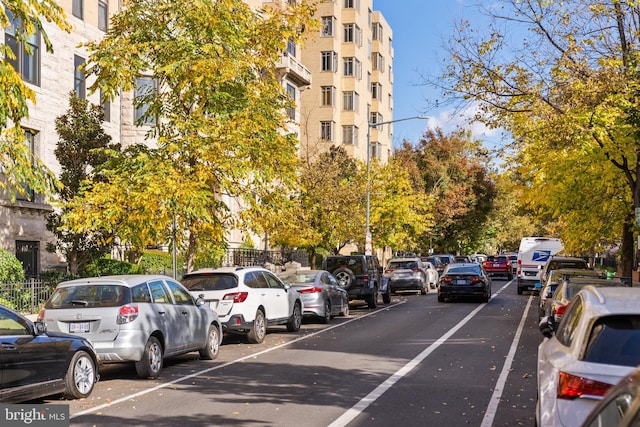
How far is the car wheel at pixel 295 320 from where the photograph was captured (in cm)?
1961

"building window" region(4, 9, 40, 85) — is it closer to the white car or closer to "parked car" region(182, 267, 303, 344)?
"parked car" region(182, 267, 303, 344)

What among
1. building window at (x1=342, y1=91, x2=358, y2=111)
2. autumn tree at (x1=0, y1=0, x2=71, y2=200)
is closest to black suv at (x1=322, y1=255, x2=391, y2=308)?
autumn tree at (x1=0, y1=0, x2=71, y2=200)

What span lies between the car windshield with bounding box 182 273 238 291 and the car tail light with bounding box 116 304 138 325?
15.8ft

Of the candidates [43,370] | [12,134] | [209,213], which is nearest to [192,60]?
[209,213]

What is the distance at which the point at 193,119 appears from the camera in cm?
1900

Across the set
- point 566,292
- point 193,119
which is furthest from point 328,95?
point 566,292

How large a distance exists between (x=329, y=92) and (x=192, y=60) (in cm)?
4011

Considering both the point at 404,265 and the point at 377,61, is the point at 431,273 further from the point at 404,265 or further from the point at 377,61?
the point at 377,61

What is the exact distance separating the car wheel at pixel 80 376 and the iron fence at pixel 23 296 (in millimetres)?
8397

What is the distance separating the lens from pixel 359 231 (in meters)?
39.4

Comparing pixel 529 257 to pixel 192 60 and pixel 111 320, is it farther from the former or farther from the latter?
pixel 111 320

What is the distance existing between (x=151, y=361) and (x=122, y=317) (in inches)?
34.0

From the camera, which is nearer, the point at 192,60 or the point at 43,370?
the point at 43,370

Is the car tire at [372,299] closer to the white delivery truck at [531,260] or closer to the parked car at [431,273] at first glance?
the white delivery truck at [531,260]
